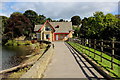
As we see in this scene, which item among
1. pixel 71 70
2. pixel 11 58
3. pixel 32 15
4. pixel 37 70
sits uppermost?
pixel 32 15

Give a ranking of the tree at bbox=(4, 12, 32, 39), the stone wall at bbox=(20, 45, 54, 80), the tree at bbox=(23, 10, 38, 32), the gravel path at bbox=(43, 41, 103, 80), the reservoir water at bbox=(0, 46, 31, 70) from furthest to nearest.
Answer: the tree at bbox=(23, 10, 38, 32) → the tree at bbox=(4, 12, 32, 39) → the reservoir water at bbox=(0, 46, 31, 70) → the gravel path at bbox=(43, 41, 103, 80) → the stone wall at bbox=(20, 45, 54, 80)

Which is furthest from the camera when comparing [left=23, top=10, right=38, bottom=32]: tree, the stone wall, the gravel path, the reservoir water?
[left=23, top=10, right=38, bottom=32]: tree

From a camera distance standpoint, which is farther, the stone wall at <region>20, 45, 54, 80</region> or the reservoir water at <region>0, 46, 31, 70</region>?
the reservoir water at <region>0, 46, 31, 70</region>

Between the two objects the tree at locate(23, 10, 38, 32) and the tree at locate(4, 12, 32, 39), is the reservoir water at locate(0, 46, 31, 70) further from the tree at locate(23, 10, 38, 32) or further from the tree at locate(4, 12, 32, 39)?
the tree at locate(23, 10, 38, 32)

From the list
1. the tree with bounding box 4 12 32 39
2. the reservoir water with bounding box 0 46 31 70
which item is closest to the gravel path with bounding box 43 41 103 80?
the reservoir water with bounding box 0 46 31 70

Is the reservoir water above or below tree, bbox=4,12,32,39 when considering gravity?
below

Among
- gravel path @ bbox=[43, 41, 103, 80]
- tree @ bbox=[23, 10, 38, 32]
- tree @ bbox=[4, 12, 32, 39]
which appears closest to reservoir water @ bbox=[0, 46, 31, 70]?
gravel path @ bbox=[43, 41, 103, 80]

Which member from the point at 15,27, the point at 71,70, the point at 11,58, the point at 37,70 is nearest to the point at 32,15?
the point at 15,27

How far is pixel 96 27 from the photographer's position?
46281 millimetres

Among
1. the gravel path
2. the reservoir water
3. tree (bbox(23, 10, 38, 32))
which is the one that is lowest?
the reservoir water

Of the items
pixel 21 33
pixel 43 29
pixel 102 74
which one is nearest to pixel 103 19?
pixel 43 29

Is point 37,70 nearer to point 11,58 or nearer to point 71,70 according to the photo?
point 71,70

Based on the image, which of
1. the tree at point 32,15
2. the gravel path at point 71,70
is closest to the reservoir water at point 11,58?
the gravel path at point 71,70

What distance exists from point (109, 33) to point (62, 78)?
63.6 ft
